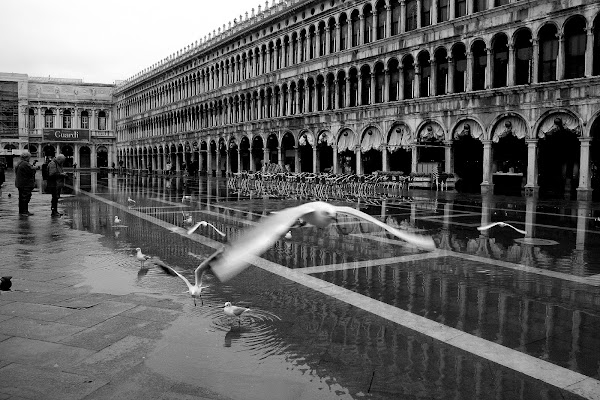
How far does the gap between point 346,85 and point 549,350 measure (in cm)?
3559

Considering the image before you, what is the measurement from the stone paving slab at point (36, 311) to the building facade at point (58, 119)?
330 ft

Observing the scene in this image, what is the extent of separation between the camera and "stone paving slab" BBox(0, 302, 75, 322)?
18.9 feet

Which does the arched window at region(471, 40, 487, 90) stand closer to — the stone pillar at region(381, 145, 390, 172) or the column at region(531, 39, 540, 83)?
the column at region(531, 39, 540, 83)

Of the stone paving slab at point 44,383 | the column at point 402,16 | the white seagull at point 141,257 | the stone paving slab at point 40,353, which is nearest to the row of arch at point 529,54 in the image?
the column at point 402,16

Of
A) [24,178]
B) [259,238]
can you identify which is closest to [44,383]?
[259,238]

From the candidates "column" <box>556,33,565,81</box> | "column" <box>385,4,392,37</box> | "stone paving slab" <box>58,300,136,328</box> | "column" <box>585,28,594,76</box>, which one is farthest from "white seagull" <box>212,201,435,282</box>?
"column" <box>385,4,392,37</box>

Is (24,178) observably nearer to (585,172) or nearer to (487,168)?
(487,168)

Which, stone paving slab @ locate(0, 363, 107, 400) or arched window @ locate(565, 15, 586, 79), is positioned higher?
arched window @ locate(565, 15, 586, 79)

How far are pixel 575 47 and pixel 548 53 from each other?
139 centimetres

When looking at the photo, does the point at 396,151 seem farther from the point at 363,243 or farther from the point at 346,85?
the point at 363,243

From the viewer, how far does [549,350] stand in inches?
193

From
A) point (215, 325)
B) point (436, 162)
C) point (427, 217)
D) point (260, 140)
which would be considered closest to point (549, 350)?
point (215, 325)

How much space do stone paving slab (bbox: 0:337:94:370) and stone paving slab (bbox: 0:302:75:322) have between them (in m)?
0.72

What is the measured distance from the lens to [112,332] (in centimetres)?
528
